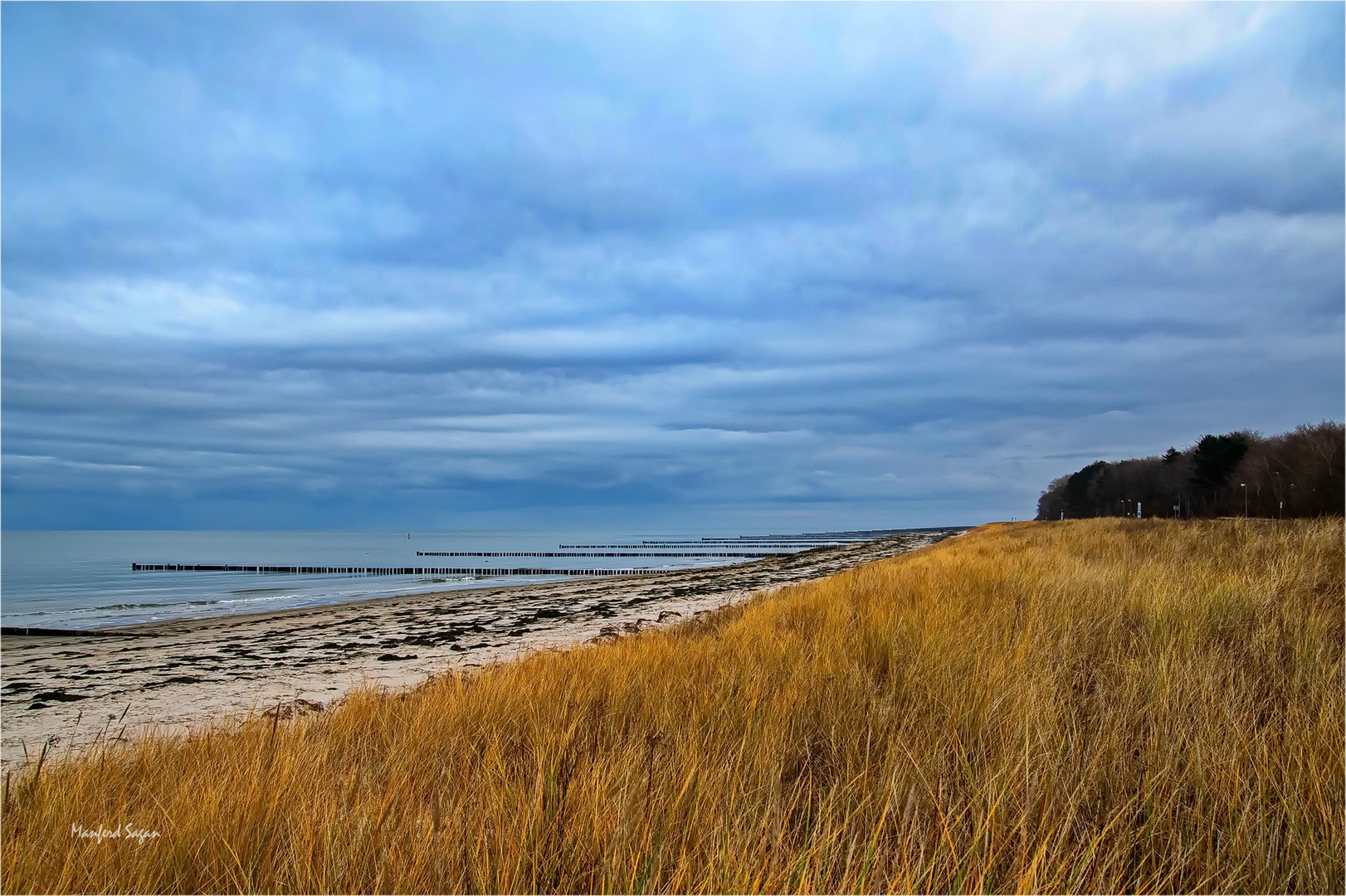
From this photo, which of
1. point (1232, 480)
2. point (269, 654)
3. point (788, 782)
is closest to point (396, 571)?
point (269, 654)

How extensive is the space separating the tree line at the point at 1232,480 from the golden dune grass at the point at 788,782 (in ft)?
95.7

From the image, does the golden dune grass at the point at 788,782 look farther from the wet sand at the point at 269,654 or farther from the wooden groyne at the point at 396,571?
the wooden groyne at the point at 396,571

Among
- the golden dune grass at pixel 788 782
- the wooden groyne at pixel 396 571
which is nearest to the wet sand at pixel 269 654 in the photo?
the golden dune grass at pixel 788 782

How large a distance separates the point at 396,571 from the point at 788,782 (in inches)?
2190

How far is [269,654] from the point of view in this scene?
50.5 feet

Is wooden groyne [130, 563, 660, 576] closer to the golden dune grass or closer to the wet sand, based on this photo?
the wet sand

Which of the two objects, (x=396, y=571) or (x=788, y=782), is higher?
(x=788, y=782)

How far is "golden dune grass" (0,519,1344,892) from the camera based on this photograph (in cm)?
233

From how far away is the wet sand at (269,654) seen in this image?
9703 mm

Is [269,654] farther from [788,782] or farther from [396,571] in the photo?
[396,571]

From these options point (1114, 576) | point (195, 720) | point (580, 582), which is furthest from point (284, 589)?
point (1114, 576)

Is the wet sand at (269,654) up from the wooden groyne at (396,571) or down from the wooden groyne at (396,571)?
up

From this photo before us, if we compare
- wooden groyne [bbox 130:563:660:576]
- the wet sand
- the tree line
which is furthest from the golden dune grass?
wooden groyne [bbox 130:563:660:576]

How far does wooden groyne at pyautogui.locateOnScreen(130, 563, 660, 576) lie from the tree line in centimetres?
4188
